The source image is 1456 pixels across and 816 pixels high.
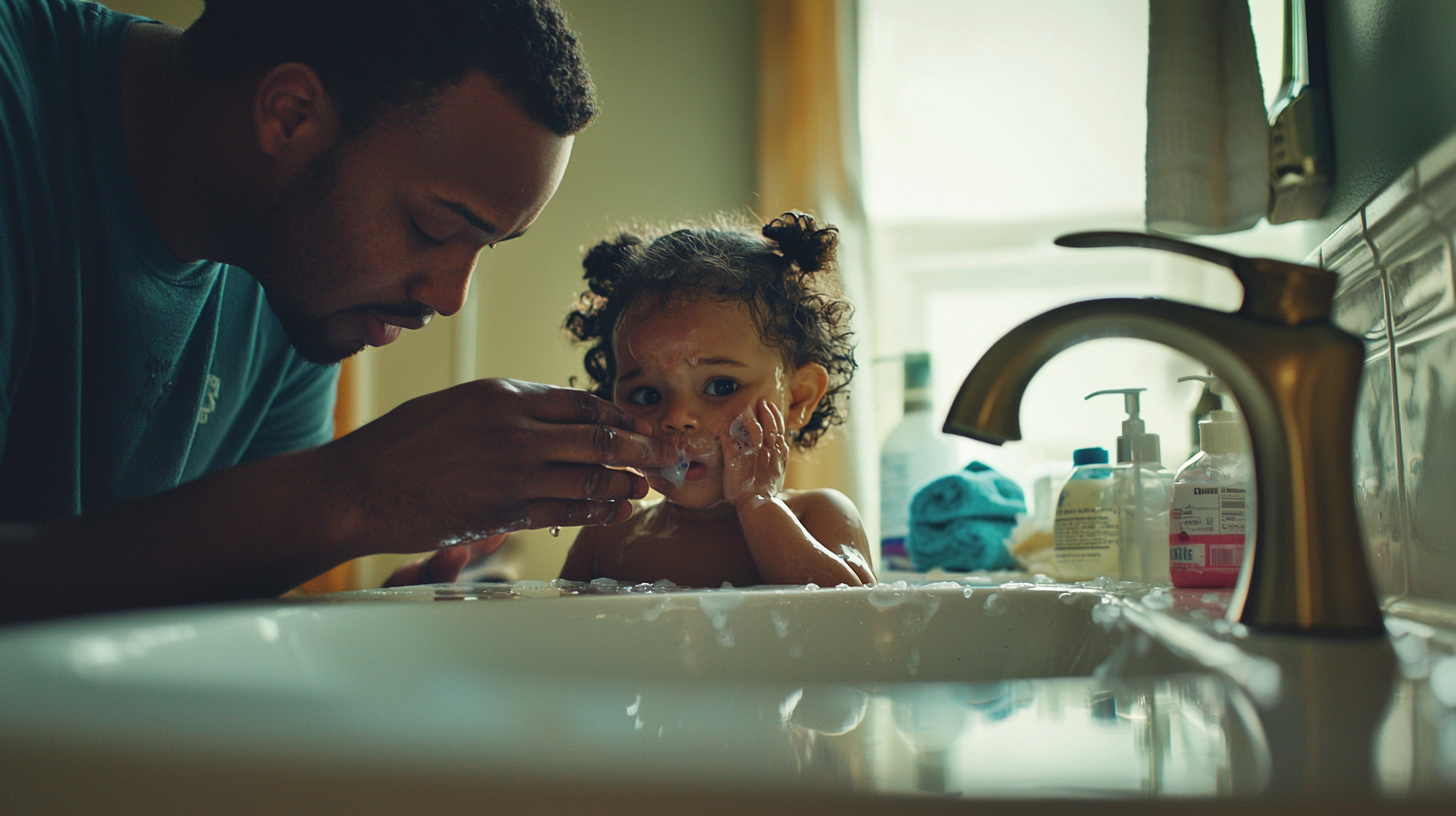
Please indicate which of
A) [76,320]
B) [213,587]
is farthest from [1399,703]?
[76,320]

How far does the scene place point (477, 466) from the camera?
28.2 inches

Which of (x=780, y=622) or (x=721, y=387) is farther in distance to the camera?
(x=721, y=387)

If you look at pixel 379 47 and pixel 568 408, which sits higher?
pixel 379 47

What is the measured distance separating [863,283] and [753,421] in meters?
0.98

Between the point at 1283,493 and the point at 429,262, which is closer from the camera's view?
the point at 1283,493

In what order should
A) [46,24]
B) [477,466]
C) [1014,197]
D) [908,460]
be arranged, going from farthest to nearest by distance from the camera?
[1014,197] < [908,460] < [46,24] < [477,466]

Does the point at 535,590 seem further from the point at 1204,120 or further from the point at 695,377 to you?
the point at 1204,120

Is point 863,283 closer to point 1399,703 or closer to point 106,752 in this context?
point 1399,703

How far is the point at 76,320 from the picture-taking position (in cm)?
94

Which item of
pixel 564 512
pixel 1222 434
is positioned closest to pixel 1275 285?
pixel 1222 434

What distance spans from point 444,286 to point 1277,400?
0.91 m

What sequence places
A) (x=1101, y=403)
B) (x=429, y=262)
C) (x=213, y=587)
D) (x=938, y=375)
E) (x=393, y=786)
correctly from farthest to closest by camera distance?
(x=938, y=375)
(x=1101, y=403)
(x=429, y=262)
(x=213, y=587)
(x=393, y=786)

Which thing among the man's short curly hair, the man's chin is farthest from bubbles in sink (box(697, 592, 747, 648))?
the man's chin

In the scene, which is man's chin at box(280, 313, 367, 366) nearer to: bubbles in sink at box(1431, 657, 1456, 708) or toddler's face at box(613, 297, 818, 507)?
toddler's face at box(613, 297, 818, 507)
